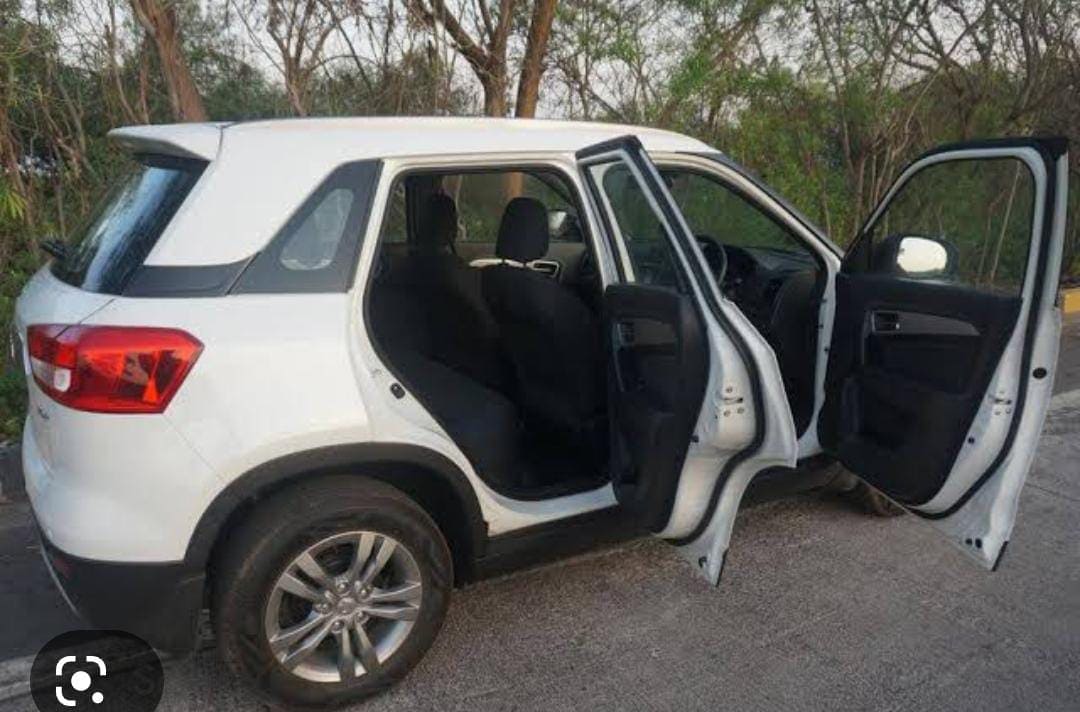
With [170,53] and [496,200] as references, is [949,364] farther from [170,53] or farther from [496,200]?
[170,53]

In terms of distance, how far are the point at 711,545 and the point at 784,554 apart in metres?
1.05

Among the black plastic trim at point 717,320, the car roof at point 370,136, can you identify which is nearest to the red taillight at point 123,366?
the car roof at point 370,136

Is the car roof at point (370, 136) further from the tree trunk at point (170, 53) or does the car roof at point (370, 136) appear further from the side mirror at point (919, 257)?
the tree trunk at point (170, 53)

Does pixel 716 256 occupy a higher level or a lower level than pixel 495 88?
lower

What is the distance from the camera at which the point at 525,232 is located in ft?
9.82

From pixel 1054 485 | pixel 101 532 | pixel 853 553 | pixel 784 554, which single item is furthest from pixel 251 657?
pixel 1054 485

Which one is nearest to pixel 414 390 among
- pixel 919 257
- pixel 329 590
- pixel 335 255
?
pixel 335 255

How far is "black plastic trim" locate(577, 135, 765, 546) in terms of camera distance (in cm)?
234

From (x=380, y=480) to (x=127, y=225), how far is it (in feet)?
3.38

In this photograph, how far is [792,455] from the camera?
2.32 metres

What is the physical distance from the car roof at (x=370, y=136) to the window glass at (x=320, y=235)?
0.46 feet

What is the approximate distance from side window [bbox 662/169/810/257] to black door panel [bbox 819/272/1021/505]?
0.47 m

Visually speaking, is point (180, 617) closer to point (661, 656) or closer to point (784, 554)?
point (661, 656)

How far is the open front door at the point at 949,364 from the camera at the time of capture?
2.33 m
